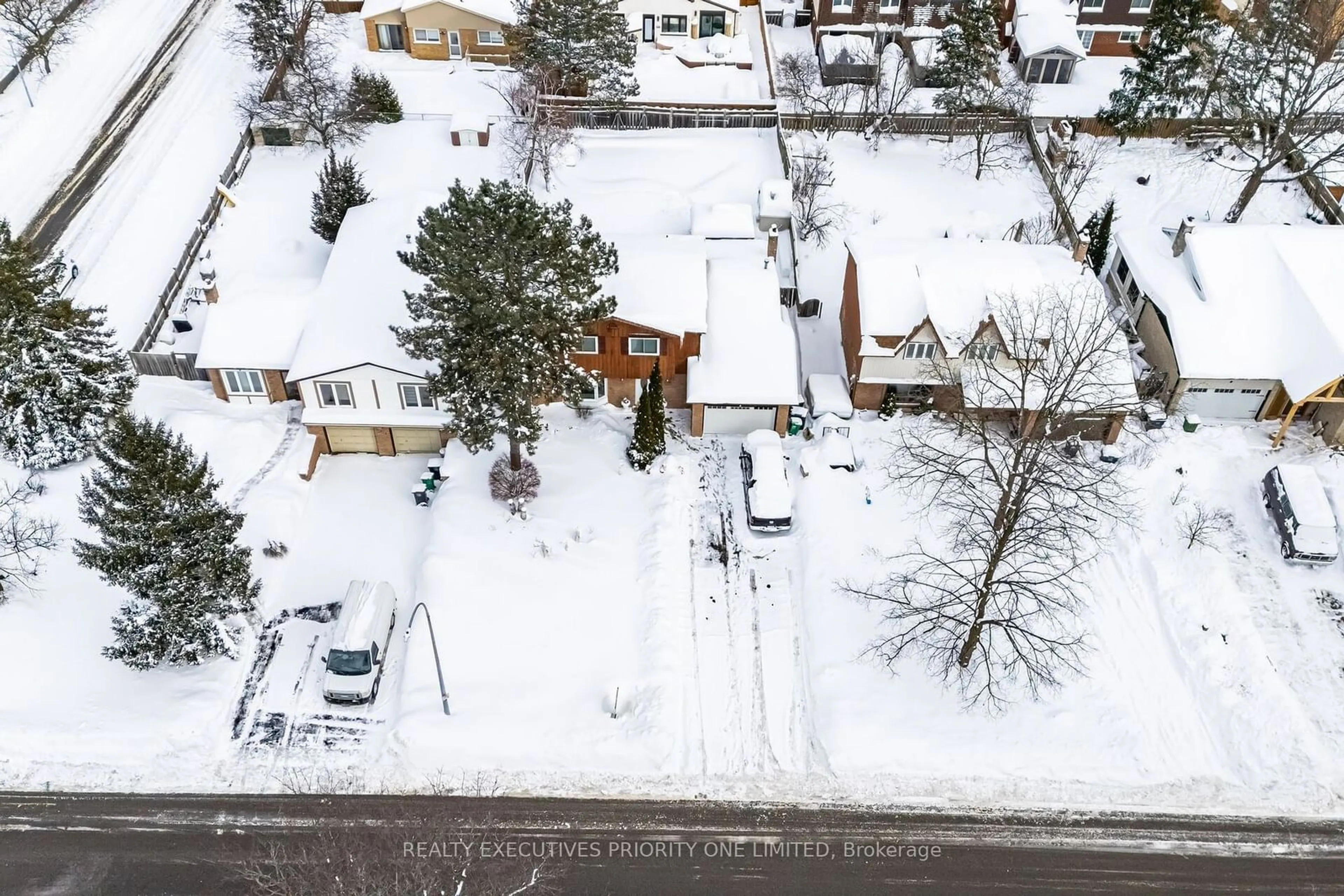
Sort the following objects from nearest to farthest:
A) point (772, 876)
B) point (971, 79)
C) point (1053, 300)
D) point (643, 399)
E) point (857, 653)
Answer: point (772, 876) → point (857, 653) → point (643, 399) → point (1053, 300) → point (971, 79)

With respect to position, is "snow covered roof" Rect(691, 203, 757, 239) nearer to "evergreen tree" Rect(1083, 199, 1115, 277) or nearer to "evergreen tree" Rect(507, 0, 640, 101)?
"evergreen tree" Rect(507, 0, 640, 101)

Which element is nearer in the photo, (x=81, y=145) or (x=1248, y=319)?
(x=1248, y=319)

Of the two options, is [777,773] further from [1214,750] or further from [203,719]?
[203,719]

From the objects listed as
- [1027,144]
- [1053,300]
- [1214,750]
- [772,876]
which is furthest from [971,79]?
[772,876]

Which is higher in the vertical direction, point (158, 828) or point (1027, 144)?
point (1027, 144)

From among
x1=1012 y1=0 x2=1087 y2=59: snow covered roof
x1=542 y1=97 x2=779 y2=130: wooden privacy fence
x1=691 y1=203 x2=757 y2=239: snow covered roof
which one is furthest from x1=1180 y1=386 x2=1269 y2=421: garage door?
x1=1012 y1=0 x2=1087 y2=59: snow covered roof

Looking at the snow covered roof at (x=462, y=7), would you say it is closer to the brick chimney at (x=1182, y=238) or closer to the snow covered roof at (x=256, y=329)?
the snow covered roof at (x=256, y=329)

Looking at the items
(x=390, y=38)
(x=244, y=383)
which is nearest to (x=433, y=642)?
(x=244, y=383)

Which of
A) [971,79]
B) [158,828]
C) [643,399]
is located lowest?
[158,828]
